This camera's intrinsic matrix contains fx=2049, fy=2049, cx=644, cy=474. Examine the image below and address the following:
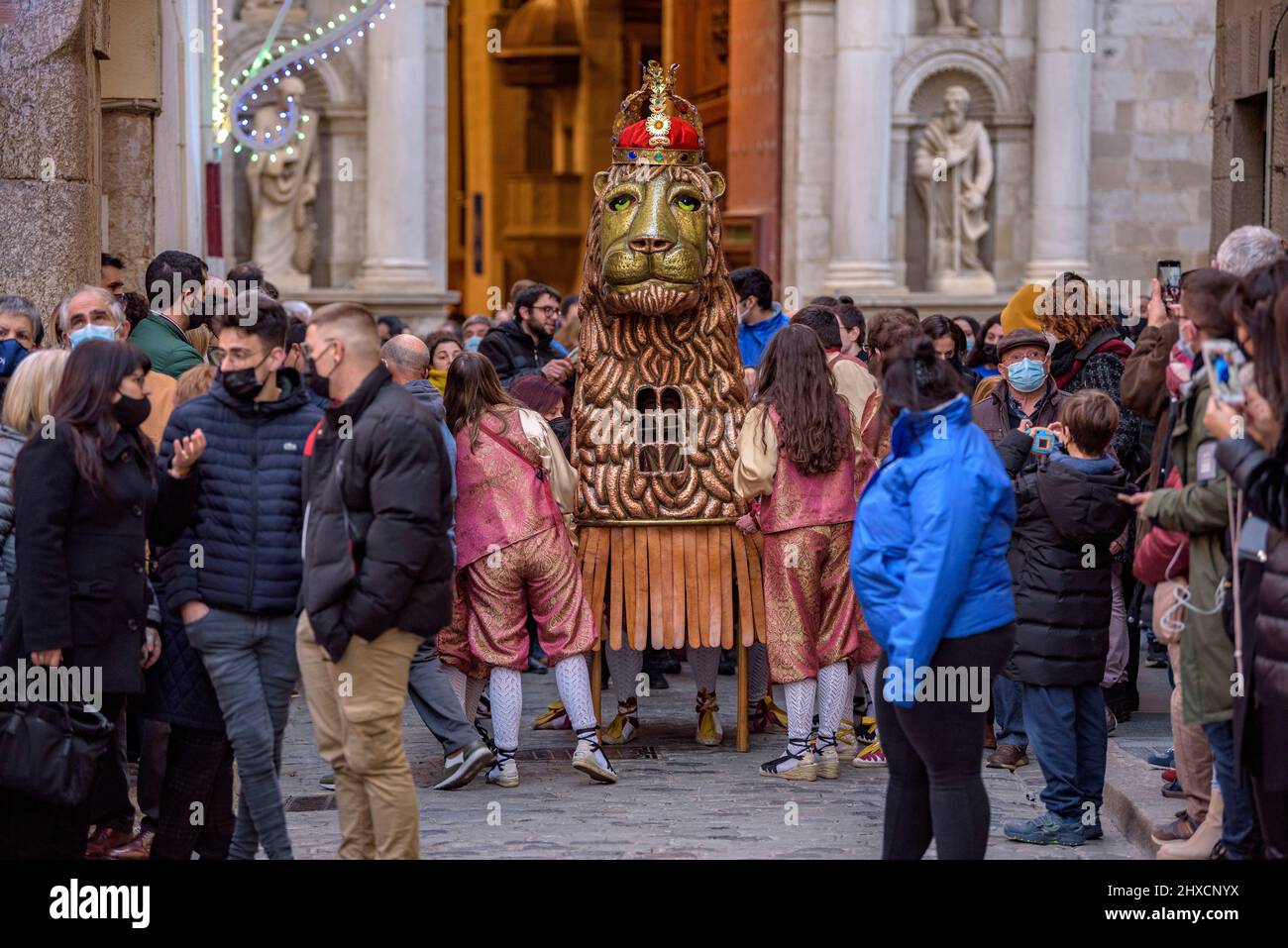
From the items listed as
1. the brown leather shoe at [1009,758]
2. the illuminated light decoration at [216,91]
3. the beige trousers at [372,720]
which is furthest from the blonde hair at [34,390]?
the illuminated light decoration at [216,91]

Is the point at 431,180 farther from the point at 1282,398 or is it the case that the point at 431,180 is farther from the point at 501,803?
the point at 1282,398

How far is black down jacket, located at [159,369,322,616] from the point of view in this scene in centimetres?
674

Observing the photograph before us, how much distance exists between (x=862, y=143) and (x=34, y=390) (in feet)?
46.3

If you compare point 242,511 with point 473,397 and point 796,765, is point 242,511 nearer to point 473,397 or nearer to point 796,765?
point 473,397

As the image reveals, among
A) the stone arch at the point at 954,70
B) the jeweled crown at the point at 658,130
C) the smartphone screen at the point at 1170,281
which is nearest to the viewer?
the smartphone screen at the point at 1170,281

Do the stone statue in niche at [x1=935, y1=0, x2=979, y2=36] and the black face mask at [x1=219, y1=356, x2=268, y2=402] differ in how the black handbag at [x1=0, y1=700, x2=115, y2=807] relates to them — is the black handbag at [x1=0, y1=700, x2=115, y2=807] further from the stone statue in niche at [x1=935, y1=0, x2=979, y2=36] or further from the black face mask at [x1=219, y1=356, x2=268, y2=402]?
the stone statue in niche at [x1=935, y1=0, x2=979, y2=36]

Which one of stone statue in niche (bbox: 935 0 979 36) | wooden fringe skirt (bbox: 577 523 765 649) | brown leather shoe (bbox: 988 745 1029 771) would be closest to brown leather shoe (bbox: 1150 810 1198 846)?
brown leather shoe (bbox: 988 745 1029 771)

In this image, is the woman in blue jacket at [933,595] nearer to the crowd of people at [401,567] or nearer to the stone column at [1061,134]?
the crowd of people at [401,567]

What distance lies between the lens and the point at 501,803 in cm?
855

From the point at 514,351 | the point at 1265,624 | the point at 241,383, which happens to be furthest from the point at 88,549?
the point at 514,351

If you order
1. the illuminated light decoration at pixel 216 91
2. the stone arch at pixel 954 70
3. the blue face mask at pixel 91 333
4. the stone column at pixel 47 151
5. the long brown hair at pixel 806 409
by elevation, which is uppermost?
the stone arch at pixel 954 70

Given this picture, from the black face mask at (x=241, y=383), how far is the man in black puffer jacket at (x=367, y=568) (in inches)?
8.8

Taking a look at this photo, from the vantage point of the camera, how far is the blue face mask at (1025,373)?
9.27 meters

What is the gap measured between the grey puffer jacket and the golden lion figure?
3.01m
